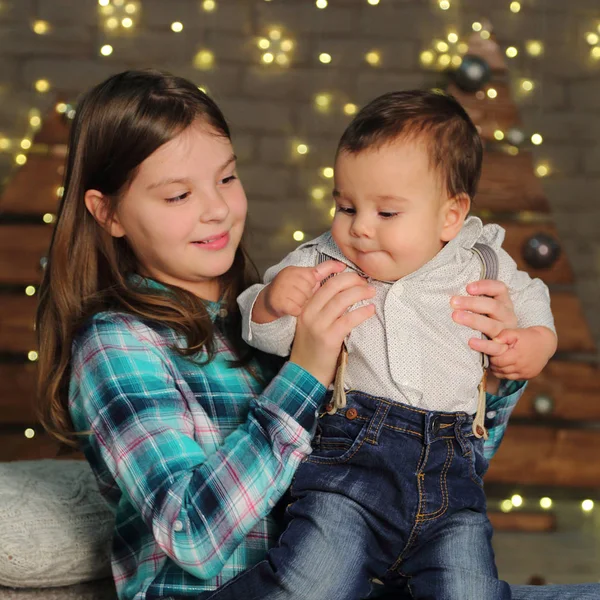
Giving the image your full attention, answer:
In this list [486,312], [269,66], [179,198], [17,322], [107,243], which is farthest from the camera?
[269,66]

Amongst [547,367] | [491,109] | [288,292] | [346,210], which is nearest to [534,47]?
[491,109]

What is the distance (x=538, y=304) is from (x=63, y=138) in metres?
2.26

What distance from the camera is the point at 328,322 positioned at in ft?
5.01

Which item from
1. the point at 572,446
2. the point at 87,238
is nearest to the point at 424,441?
the point at 87,238

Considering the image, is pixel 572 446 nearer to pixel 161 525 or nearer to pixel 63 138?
pixel 63 138

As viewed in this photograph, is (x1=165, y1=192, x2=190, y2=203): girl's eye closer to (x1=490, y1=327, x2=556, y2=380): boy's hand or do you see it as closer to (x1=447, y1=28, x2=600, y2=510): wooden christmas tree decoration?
(x1=490, y1=327, x2=556, y2=380): boy's hand

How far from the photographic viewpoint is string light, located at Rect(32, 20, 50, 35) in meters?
3.48

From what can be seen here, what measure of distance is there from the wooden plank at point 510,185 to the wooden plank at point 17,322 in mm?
1719

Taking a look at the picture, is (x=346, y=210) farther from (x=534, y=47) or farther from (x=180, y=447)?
(x=534, y=47)

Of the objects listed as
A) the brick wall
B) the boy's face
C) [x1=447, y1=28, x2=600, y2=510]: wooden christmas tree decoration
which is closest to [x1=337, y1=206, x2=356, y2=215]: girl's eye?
the boy's face

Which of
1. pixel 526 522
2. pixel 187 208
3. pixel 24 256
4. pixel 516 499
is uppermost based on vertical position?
pixel 187 208

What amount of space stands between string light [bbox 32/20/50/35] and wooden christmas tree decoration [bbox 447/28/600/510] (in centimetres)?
153

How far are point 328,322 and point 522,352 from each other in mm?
362

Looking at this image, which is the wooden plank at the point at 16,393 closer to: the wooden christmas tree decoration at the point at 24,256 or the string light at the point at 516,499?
the wooden christmas tree decoration at the point at 24,256
